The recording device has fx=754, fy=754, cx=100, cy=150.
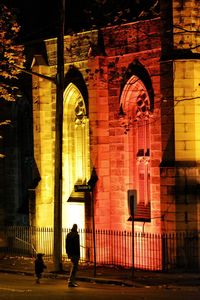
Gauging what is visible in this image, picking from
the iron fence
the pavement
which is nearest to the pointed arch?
the iron fence

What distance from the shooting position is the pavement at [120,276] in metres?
20.2

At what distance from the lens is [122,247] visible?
81.4 ft

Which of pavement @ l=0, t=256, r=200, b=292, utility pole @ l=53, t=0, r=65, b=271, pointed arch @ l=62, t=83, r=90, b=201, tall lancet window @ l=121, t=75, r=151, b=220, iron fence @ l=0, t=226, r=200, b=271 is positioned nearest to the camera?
pavement @ l=0, t=256, r=200, b=292

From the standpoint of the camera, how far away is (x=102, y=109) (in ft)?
83.1

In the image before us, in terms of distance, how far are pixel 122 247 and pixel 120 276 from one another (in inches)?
118

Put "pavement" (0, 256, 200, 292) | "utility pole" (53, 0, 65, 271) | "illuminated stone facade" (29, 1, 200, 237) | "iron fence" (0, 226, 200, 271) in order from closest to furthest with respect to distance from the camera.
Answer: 1. "pavement" (0, 256, 200, 292)
2. "iron fence" (0, 226, 200, 271)
3. "illuminated stone facade" (29, 1, 200, 237)
4. "utility pole" (53, 0, 65, 271)

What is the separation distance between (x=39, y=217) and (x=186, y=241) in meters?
7.72

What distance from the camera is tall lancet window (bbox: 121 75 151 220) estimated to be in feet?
80.7

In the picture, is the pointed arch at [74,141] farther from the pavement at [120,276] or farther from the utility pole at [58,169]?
the utility pole at [58,169]

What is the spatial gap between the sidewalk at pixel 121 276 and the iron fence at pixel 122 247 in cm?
55

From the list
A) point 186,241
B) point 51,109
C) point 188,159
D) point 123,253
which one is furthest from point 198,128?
point 51,109

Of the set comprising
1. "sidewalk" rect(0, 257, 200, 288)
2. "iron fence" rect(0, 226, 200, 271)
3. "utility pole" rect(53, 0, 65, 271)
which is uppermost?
"utility pole" rect(53, 0, 65, 271)

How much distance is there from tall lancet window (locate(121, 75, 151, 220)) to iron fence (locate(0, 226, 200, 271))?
109cm

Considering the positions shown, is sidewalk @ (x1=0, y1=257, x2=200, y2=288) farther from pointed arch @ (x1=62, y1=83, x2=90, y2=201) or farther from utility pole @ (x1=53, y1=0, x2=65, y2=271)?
pointed arch @ (x1=62, y1=83, x2=90, y2=201)
